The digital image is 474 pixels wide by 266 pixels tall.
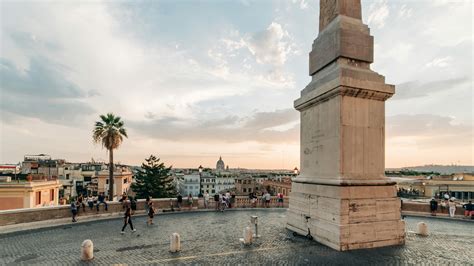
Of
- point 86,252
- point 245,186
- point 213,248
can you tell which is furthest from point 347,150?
point 245,186

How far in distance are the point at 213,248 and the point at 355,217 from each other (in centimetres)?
516

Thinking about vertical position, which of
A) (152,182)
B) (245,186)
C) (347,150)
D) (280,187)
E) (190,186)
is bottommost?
(190,186)

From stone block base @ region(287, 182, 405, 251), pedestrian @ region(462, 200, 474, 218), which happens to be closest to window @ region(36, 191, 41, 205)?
stone block base @ region(287, 182, 405, 251)

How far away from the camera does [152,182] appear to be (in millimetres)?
50438

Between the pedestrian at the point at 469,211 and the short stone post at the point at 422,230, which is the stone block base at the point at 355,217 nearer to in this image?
the short stone post at the point at 422,230

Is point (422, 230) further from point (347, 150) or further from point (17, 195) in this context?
point (17, 195)

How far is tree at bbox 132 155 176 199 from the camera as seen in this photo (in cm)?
4919

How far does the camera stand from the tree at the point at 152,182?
161 ft

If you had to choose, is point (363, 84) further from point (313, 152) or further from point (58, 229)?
point (58, 229)

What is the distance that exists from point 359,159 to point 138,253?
28.6 feet

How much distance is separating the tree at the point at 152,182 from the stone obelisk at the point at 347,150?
41338 millimetres

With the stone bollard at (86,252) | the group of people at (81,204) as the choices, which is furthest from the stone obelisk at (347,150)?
the group of people at (81,204)

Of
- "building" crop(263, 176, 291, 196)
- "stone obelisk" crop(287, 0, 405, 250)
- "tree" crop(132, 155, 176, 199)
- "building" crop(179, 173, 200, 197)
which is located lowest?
"building" crop(179, 173, 200, 197)

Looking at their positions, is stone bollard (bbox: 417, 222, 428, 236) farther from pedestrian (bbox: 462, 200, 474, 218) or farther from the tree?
the tree
